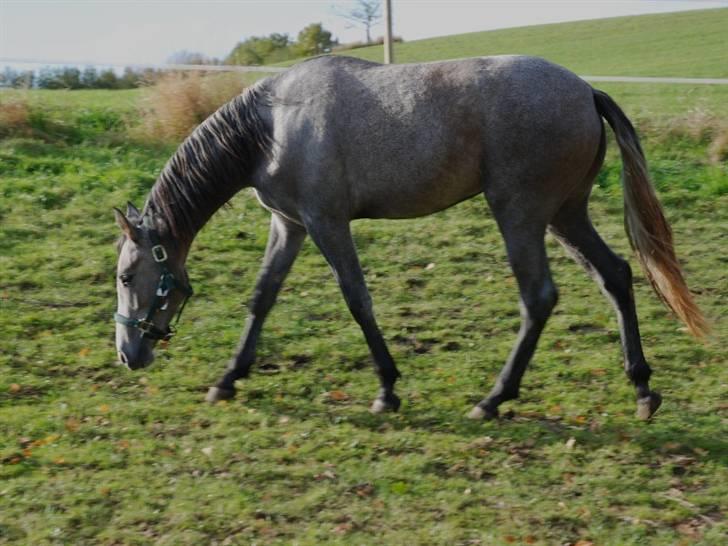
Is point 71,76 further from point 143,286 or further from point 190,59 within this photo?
point 143,286

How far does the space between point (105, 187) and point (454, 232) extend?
3.54 meters

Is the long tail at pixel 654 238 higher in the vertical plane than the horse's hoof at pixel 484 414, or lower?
higher

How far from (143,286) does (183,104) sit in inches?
236

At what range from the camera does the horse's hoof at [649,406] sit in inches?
229

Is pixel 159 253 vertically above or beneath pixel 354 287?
above

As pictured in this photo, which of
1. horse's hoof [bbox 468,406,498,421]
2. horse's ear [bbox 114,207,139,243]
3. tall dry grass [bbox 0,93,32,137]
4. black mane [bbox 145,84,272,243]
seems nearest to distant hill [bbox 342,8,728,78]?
tall dry grass [bbox 0,93,32,137]

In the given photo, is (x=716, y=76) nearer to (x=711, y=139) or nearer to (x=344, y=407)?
(x=711, y=139)

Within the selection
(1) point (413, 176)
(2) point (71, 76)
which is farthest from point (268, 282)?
(2) point (71, 76)

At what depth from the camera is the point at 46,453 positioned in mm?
5625

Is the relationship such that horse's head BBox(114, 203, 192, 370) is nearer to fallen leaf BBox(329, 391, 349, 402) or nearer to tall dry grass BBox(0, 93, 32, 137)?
fallen leaf BBox(329, 391, 349, 402)

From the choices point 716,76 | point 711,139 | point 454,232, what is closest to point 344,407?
point 454,232

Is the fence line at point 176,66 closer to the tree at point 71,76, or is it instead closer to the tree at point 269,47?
the tree at point 71,76

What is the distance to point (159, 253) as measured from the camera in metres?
5.95

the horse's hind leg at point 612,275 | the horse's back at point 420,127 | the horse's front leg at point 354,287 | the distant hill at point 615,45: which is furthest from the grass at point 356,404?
the distant hill at point 615,45
